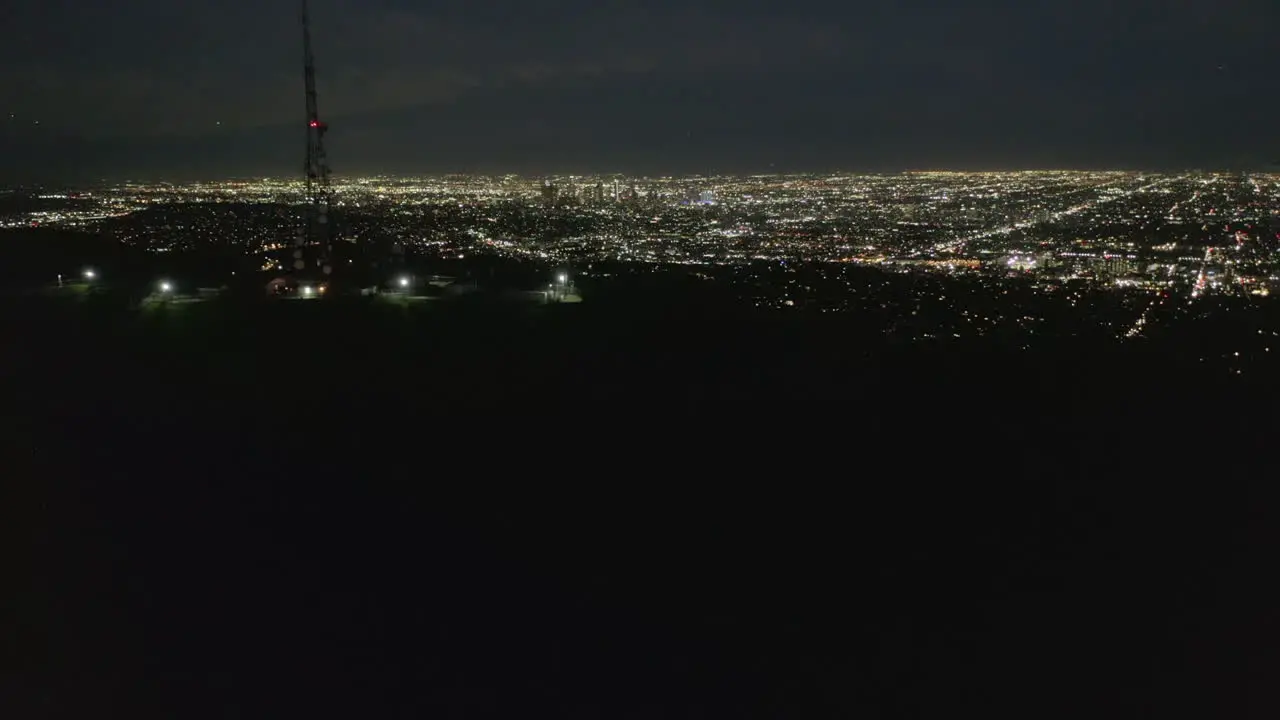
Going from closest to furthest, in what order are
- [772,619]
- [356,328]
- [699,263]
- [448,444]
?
1. [772,619]
2. [448,444]
3. [356,328]
4. [699,263]

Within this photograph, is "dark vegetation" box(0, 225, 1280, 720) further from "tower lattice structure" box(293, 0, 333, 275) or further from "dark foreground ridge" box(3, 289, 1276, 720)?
"tower lattice structure" box(293, 0, 333, 275)

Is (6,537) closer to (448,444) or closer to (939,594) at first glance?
(448,444)

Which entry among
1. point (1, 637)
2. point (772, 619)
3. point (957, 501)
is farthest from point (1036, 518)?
point (1, 637)

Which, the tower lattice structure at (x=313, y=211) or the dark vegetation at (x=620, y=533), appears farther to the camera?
the tower lattice structure at (x=313, y=211)

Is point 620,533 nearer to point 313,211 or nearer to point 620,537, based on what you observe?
point 620,537

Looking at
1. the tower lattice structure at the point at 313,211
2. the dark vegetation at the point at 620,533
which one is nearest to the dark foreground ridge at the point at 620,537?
the dark vegetation at the point at 620,533

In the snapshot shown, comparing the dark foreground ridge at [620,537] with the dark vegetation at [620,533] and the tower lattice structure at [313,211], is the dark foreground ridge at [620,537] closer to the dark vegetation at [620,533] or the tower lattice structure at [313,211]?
the dark vegetation at [620,533]

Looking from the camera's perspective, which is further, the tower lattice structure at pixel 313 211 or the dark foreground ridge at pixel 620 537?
the tower lattice structure at pixel 313 211

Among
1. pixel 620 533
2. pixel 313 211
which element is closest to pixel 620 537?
pixel 620 533
